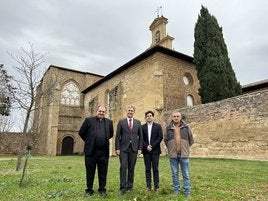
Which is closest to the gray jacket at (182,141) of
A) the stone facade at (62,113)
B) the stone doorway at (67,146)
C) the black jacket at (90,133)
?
the black jacket at (90,133)

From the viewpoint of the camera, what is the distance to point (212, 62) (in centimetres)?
1725

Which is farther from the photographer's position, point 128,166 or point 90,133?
point 128,166

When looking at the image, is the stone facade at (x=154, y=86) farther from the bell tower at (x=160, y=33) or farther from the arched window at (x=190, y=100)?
the bell tower at (x=160, y=33)

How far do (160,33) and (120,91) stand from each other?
12.6 meters

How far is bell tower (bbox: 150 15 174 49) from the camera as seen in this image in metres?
31.2

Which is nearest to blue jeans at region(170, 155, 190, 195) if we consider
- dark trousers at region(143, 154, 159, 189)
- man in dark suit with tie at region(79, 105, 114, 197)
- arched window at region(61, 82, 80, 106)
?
dark trousers at region(143, 154, 159, 189)

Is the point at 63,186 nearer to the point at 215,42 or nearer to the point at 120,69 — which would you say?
the point at 215,42

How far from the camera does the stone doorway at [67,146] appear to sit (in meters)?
30.6

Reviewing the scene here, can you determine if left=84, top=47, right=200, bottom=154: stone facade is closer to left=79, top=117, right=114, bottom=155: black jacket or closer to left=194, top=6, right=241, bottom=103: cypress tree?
left=194, top=6, right=241, bottom=103: cypress tree

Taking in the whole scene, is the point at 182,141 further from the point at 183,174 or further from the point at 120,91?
the point at 120,91

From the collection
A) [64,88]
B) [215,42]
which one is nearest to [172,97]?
[215,42]

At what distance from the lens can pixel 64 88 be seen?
106ft

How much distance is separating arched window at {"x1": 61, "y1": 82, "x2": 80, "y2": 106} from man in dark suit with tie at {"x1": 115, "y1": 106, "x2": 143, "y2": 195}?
27.6 m

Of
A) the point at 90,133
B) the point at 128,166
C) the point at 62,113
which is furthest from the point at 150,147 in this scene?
the point at 62,113
